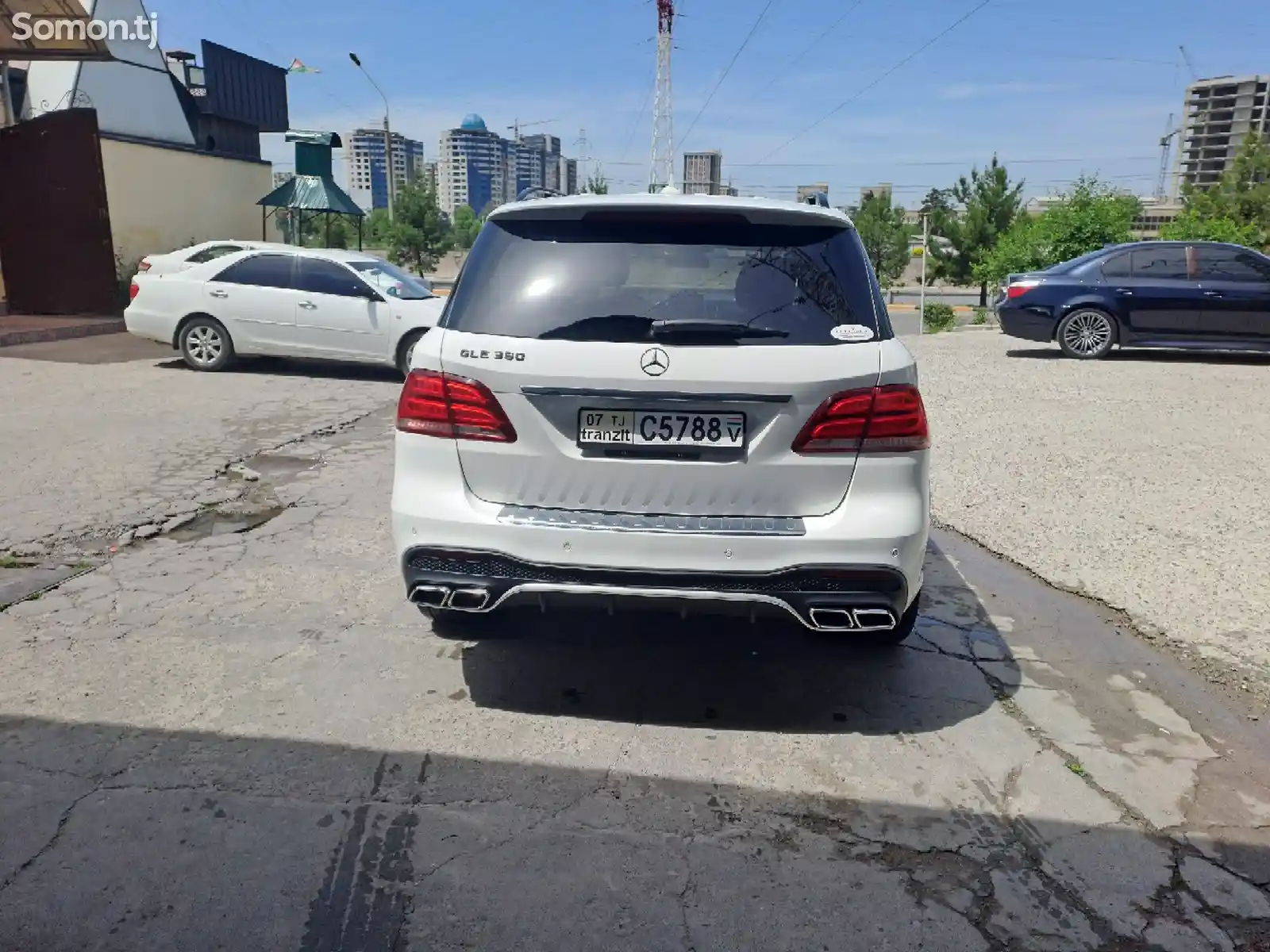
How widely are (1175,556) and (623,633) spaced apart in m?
3.38

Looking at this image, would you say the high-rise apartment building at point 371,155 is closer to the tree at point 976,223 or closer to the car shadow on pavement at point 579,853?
the tree at point 976,223

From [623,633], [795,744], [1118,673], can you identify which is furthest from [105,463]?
[1118,673]

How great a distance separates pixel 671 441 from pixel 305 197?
2833 cm

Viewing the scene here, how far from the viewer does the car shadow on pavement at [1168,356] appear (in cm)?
1431

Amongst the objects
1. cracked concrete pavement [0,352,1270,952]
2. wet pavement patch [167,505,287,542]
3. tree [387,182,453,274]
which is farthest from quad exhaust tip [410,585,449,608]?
tree [387,182,453,274]

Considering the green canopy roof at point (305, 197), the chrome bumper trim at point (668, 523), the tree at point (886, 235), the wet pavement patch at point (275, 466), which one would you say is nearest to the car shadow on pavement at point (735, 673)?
the chrome bumper trim at point (668, 523)

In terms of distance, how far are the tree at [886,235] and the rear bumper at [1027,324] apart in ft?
171

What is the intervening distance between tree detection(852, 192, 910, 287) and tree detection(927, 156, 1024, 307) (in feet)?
30.6

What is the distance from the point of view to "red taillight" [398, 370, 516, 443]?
3.40 m

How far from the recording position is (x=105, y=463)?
7.47 metres

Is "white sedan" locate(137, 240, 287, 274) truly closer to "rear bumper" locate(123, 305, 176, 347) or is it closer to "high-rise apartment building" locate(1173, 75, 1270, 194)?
"rear bumper" locate(123, 305, 176, 347)

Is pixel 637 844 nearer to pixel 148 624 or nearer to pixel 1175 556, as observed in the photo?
pixel 148 624

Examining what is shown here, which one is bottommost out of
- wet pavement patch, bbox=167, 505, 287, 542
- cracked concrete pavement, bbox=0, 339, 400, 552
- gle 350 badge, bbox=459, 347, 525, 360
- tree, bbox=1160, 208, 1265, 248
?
wet pavement patch, bbox=167, 505, 287, 542

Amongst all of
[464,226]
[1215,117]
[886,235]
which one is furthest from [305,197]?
[1215,117]
